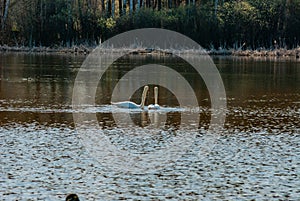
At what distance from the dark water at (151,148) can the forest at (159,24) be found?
26.8 meters

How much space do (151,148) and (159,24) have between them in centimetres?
4344

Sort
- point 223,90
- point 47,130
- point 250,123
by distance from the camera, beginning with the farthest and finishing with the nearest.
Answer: point 223,90 → point 250,123 → point 47,130

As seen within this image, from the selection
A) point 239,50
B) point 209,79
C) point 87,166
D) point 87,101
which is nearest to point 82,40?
point 239,50

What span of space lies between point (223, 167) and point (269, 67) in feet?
98.0

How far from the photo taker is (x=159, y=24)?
59.8 meters

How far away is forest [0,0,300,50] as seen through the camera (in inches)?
2297

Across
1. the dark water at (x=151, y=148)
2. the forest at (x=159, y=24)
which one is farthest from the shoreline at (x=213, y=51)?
the dark water at (x=151, y=148)

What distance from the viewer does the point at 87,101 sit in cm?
2570

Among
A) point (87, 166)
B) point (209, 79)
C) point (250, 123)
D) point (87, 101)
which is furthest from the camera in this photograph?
point (209, 79)

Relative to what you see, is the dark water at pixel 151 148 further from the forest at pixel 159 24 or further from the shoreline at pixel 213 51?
the forest at pixel 159 24

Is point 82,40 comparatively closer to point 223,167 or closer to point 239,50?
point 239,50

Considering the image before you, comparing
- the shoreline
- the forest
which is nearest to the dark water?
the shoreline

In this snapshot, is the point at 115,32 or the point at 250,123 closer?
the point at 250,123

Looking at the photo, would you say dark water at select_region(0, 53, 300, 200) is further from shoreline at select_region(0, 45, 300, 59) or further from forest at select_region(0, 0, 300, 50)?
forest at select_region(0, 0, 300, 50)
